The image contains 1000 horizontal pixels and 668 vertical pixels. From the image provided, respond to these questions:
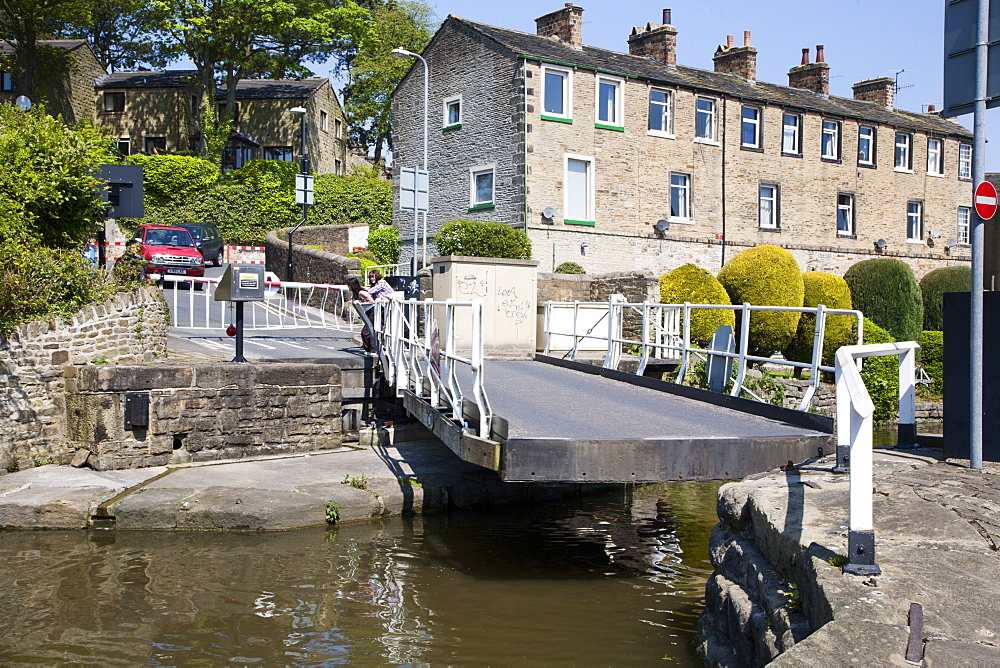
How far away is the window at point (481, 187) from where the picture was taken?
2781 cm

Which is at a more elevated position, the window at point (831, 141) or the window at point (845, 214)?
the window at point (831, 141)

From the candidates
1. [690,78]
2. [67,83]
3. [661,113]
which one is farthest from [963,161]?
[67,83]

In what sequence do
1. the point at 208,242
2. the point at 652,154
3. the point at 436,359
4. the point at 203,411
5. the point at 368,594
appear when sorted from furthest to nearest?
the point at 208,242 → the point at 652,154 → the point at 203,411 → the point at 436,359 → the point at 368,594

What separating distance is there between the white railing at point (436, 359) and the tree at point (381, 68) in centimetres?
3625

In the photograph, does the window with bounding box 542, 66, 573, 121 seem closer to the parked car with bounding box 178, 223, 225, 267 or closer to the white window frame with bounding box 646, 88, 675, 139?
the white window frame with bounding box 646, 88, 675, 139

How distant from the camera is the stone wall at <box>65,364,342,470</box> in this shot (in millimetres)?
10727

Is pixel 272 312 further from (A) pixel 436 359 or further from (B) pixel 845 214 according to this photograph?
(B) pixel 845 214

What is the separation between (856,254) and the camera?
3312cm

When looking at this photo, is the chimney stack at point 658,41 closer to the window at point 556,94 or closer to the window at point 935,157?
the window at point 556,94

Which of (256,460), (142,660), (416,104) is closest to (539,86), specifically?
(416,104)

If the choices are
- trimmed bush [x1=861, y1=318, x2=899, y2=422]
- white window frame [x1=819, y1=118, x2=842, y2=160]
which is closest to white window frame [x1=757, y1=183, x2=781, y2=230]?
white window frame [x1=819, y1=118, x2=842, y2=160]

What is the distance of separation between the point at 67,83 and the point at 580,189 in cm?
3062

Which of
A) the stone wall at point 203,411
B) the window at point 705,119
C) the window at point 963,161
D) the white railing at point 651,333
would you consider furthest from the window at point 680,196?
the stone wall at point 203,411

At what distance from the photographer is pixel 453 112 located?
29.5 meters
